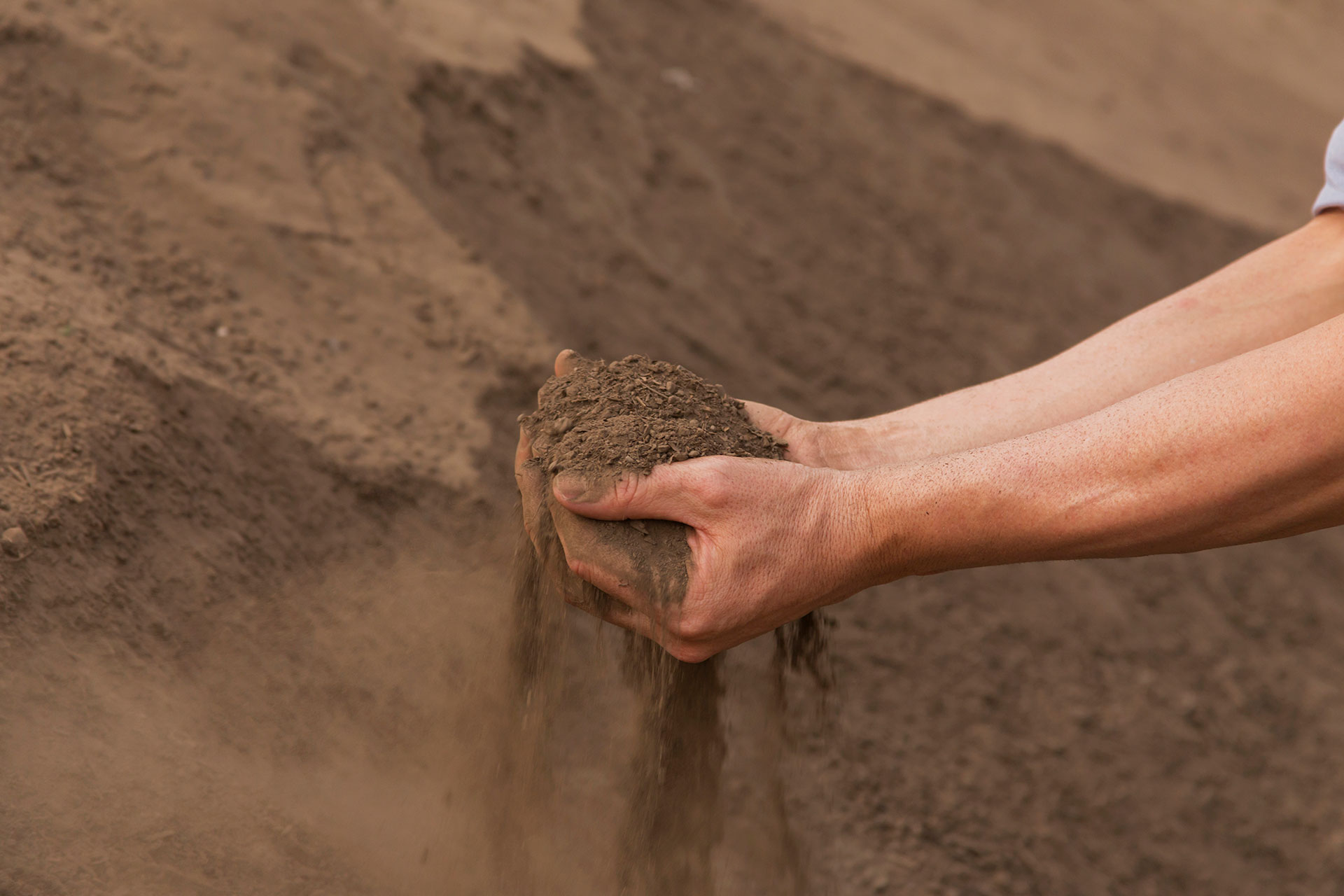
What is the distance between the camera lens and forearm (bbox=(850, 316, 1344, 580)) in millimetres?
1446

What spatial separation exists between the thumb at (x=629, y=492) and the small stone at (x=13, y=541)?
0.95 meters

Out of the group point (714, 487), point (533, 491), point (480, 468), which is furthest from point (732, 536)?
point (480, 468)

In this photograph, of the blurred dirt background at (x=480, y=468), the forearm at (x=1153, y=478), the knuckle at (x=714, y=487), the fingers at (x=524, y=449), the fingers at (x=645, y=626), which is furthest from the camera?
the blurred dirt background at (x=480, y=468)

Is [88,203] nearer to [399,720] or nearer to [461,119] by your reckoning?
[461,119]

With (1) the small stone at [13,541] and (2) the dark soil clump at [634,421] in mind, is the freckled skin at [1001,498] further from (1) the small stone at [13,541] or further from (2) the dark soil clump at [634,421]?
(1) the small stone at [13,541]

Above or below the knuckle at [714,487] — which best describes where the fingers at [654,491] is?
below

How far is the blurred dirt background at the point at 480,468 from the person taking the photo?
6.38 feet

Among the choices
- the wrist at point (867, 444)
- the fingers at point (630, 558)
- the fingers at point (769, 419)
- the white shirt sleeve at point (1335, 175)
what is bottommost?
the fingers at point (630, 558)

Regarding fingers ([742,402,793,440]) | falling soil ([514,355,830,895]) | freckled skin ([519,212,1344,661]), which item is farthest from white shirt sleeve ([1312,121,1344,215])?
falling soil ([514,355,830,895])

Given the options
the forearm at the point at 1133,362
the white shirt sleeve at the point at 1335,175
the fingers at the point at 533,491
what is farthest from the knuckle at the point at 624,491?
the white shirt sleeve at the point at 1335,175

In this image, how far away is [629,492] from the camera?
5.37ft

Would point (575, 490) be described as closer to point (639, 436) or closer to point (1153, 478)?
point (639, 436)

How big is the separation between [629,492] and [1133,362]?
3.54 feet

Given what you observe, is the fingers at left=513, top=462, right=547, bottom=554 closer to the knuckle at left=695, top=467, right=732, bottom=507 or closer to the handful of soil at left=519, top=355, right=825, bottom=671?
the handful of soil at left=519, top=355, right=825, bottom=671
